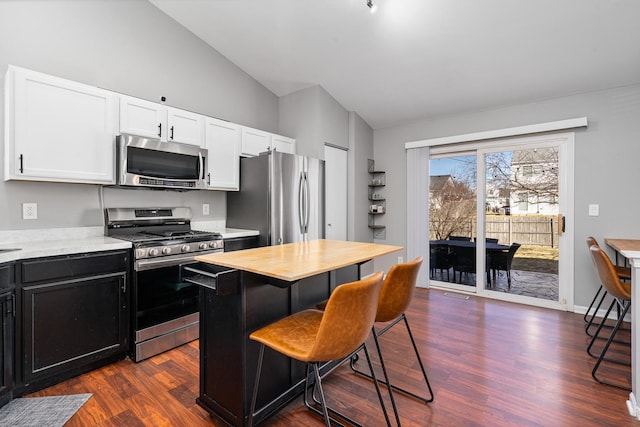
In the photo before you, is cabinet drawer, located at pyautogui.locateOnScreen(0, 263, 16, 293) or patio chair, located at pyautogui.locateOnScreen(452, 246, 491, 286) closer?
cabinet drawer, located at pyautogui.locateOnScreen(0, 263, 16, 293)

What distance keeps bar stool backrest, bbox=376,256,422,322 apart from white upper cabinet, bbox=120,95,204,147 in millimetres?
2504

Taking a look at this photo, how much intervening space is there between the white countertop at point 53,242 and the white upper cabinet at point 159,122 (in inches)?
38.4

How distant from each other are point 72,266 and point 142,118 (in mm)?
1405

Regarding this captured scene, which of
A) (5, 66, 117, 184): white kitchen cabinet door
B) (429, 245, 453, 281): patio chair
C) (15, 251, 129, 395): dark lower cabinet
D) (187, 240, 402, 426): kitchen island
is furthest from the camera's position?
(429, 245, 453, 281): patio chair

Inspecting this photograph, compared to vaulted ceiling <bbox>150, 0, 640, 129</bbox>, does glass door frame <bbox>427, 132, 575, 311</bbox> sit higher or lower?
lower

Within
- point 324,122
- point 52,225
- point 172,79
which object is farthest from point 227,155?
point 52,225

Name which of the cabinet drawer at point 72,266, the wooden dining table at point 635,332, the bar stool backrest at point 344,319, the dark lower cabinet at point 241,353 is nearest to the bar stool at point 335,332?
the bar stool backrest at point 344,319

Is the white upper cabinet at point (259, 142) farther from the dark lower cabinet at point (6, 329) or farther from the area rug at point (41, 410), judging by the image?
the area rug at point (41, 410)

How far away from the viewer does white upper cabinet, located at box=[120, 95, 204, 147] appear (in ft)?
8.81

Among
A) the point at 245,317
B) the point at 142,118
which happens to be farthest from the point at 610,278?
the point at 142,118

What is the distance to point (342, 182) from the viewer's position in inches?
180

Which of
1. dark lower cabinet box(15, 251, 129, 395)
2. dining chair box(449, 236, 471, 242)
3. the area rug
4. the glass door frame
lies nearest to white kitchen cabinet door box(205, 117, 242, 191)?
dark lower cabinet box(15, 251, 129, 395)

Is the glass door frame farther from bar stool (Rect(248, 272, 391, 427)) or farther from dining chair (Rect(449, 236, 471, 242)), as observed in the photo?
bar stool (Rect(248, 272, 391, 427))

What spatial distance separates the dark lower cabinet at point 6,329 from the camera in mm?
1827
